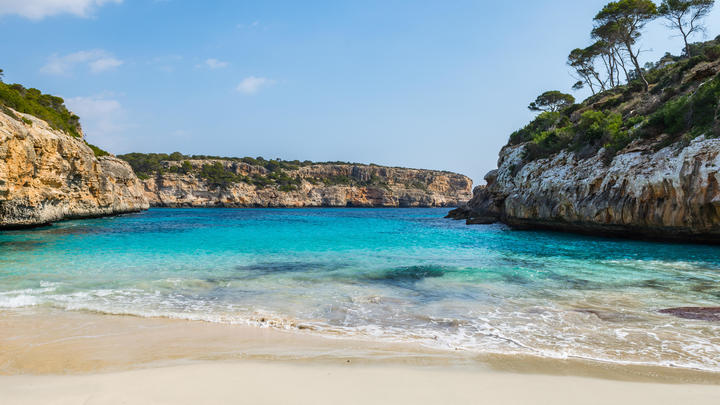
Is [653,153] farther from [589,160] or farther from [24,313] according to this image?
[24,313]

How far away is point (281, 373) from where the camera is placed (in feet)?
11.6

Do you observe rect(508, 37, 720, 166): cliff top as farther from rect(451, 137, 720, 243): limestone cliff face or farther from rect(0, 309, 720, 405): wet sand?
rect(0, 309, 720, 405): wet sand

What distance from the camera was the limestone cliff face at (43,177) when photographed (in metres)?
17.7

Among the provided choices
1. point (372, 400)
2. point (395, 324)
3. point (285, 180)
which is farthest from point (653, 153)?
point (285, 180)

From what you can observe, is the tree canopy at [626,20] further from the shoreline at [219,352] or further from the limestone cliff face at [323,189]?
the limestone cliff face at [323,189]

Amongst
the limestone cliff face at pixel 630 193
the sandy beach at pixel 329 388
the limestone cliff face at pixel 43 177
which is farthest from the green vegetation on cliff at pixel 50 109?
the limestone cliff face at pixel 630 193

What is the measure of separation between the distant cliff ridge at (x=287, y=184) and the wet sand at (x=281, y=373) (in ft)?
279

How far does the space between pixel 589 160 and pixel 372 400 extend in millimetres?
22248

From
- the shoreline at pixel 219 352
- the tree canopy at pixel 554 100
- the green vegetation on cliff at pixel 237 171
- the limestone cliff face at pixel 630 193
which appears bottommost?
the shoreline at pixel 219 352

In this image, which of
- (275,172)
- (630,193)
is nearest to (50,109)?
(630,193)

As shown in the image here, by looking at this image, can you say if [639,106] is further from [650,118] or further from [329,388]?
[329,388]

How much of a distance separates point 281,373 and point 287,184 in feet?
325

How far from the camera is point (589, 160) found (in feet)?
67.5

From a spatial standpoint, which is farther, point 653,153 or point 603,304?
point 653,153
